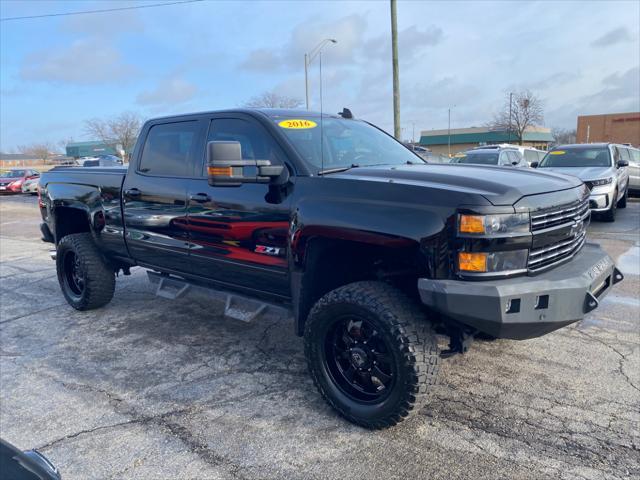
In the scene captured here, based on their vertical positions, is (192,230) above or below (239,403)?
above

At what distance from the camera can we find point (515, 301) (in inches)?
100

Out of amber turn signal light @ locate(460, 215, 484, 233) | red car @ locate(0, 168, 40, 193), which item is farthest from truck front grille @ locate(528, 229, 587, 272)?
red car @ locate(0, 168, 40, 193)

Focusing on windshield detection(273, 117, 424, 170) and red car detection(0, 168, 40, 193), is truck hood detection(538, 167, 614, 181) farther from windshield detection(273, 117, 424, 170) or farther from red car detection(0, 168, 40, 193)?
red car detection(0, 168, 40, 193)

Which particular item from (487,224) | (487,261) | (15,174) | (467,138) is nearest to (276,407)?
(487,261)

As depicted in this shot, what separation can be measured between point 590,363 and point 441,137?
67.5 metres

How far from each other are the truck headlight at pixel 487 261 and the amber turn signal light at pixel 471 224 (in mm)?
118

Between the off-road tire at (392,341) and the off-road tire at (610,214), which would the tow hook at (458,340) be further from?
the off-road tire at (610,214)

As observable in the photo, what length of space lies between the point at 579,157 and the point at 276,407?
1039cm

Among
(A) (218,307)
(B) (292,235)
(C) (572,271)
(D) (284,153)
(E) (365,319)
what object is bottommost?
(A) (218,307)

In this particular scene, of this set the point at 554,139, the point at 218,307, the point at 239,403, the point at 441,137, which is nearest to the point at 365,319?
the point at 239,403

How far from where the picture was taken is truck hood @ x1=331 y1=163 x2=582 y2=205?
2691 millimetres

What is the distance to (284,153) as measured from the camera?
3473 millimetres

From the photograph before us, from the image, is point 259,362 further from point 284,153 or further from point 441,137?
point 441,137

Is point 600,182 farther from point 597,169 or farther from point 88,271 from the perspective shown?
point 88,271
